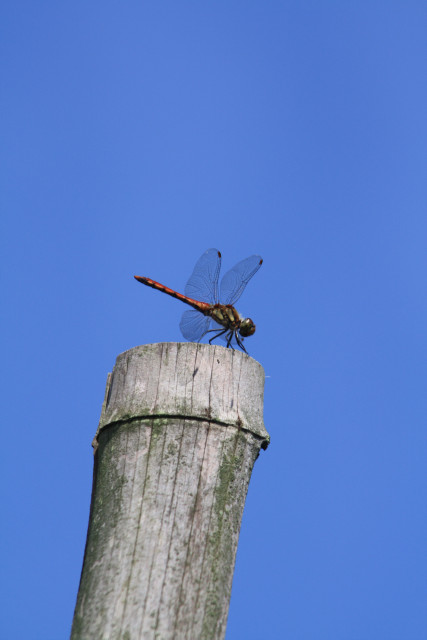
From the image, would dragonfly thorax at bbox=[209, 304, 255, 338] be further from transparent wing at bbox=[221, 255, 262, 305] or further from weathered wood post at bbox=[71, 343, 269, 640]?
weathered wood post at bbox=[71, 343, 269, 640]

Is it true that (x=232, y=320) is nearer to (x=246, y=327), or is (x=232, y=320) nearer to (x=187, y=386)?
(x=246, y=327)

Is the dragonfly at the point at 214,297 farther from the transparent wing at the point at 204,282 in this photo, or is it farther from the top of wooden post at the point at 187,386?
the top of wooden post at the point at 187,386

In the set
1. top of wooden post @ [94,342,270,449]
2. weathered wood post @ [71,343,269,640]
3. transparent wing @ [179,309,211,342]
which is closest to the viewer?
weathered wood post @ [71,343,269,640]

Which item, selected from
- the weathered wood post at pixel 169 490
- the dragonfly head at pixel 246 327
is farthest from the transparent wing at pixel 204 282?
the weathered wood post at pixel 169 490

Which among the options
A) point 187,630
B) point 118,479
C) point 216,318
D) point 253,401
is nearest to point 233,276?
point 216,318

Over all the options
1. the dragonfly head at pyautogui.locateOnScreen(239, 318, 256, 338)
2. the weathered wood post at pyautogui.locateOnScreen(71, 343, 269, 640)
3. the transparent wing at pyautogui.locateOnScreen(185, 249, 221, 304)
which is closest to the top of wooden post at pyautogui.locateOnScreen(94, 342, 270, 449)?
the weathered wood post at pyautogui.locateOnScreen(71, 343, 269, 640)

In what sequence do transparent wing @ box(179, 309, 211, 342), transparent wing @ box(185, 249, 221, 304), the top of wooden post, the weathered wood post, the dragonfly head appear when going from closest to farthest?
the weathered wood post, the top of wooden post, the dragonfly head, transparent wing @ box(179, 309, 211, 342), transparent wing @ box(185, 249, 221, 304)

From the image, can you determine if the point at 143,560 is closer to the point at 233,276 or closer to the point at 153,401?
the point at 153,401
